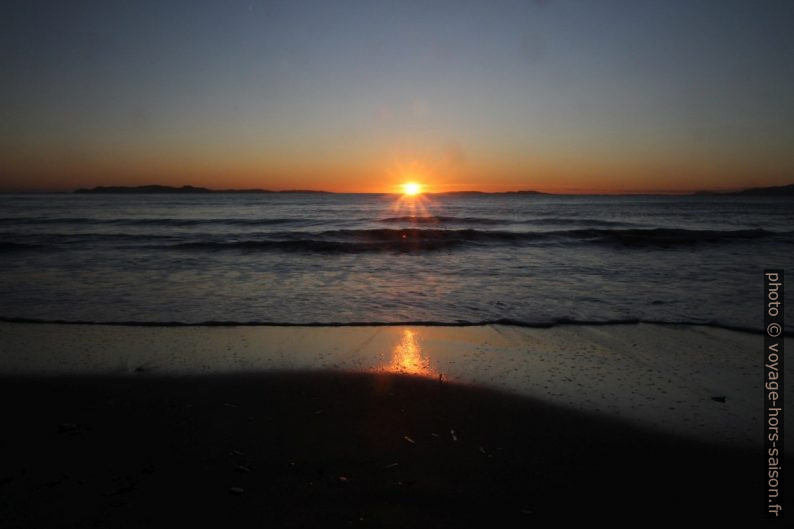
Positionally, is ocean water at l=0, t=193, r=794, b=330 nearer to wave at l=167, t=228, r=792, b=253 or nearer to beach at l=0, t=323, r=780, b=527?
wave at l=167, t=228, r=792, b=253

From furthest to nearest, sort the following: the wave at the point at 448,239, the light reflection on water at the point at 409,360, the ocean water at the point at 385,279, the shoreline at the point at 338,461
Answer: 1. the wave at the point at 448,239
2. the ocean water at the point at 385,279
3. the light reflection on water at the point at 409,360
4. the shoreline at the point at 338,461

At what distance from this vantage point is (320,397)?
5.08m

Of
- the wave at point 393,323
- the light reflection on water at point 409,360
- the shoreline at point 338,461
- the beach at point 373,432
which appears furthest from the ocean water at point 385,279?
the shoreline at point 338,461

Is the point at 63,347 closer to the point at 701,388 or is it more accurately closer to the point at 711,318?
the point at 701,388

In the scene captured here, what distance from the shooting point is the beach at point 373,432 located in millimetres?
3223

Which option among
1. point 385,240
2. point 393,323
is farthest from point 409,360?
point 385,240

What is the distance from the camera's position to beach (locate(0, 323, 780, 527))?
3.22m

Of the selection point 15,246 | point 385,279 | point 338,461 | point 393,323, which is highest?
point 15,246

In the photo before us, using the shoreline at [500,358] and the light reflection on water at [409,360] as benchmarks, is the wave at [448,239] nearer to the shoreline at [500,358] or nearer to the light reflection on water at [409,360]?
the shoreline at [500,358]

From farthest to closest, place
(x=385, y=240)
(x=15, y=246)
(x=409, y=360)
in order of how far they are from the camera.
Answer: (x=385, y=240)
(x=15, y=246)
(x=409, y=360)

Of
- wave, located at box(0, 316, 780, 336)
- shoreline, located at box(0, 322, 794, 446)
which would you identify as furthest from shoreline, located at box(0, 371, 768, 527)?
wave, located at box(0, 316, 780, 336)

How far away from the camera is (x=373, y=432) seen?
4.28m

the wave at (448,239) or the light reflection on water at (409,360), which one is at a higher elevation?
the wave at (448,239)

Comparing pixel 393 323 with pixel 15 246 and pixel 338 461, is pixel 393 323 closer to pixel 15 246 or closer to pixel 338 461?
pixel 338 461
